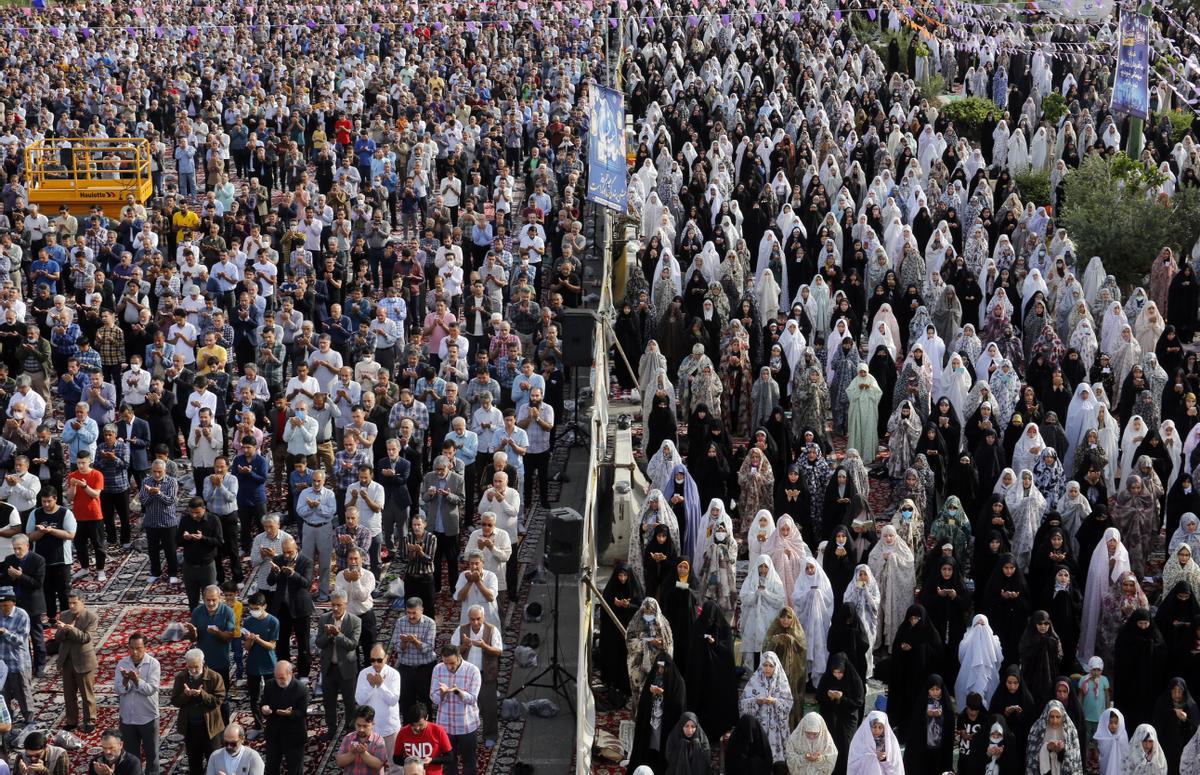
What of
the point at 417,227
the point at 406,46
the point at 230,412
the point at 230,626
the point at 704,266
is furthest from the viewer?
the point at 406,46

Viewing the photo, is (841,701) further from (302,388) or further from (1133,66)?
(1133,66)

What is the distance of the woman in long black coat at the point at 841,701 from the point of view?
12.0 m

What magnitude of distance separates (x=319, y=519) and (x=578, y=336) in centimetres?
273

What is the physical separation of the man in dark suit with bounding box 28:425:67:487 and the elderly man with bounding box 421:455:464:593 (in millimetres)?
3030

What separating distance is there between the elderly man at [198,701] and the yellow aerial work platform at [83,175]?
1507 cm

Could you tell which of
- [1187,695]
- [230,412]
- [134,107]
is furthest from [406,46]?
[1187,695]

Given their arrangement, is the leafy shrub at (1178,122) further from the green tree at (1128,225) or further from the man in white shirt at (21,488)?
the man in white shirt at (21,488)

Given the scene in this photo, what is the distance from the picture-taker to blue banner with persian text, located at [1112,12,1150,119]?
923 inches

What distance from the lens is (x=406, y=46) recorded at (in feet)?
124

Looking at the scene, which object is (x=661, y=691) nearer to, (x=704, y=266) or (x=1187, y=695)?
(x=1187, y=695)

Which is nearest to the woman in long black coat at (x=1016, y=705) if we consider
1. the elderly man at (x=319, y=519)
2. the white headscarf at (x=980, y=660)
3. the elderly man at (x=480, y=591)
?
the white headscarf at (x=980, y=660)

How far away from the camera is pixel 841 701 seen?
473 inches

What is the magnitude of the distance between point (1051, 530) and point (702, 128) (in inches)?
624

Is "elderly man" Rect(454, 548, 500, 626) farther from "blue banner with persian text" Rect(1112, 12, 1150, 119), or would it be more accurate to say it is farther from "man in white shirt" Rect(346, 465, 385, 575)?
"blue banner with persian text" Rect(1112, 12, 1150, 119)
